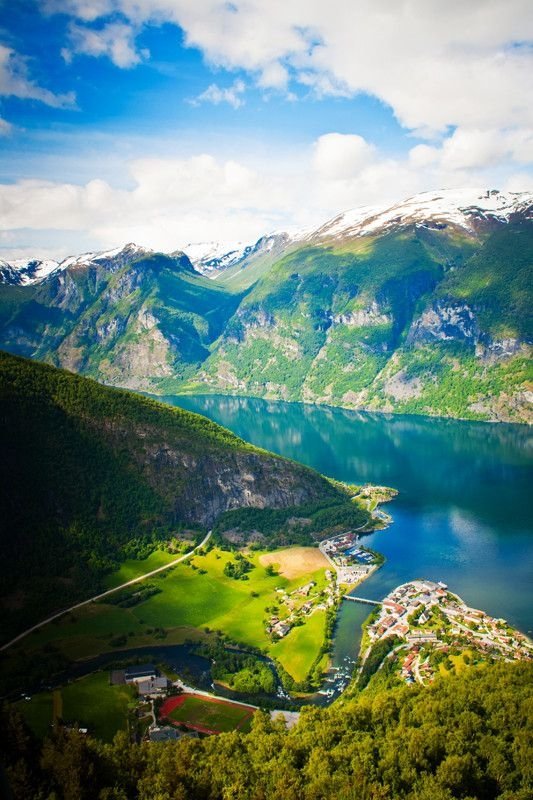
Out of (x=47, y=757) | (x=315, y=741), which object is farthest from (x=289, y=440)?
(x=47, y=757)

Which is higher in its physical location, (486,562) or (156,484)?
(156,484)

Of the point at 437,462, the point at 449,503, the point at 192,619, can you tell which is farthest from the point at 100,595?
the point at 437,462

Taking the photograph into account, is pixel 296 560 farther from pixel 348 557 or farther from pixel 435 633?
pixel 435 633

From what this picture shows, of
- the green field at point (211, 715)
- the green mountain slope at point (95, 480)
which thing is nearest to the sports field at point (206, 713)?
the green field at point (211, 715)

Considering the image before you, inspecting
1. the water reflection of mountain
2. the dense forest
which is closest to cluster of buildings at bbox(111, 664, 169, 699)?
the dense forest

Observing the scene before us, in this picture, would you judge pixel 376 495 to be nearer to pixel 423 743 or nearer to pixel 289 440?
pixel 289 440

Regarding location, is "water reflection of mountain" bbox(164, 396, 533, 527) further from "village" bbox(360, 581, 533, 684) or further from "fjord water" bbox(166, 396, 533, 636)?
"village" bbox(360, 581, 533, 684)

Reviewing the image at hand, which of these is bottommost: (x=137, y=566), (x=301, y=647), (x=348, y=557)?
(x=301, y=647)
